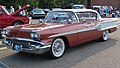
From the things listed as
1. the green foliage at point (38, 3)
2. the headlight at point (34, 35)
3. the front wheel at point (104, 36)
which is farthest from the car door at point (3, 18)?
the green foliage at point (38, 3)

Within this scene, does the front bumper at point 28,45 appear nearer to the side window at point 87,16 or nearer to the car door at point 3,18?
the side window at point 87,16

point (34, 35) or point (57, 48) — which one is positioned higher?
point (34, 35)

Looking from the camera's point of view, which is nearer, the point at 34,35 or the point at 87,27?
the point at 34,35

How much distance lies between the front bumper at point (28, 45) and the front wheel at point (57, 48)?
0.29m

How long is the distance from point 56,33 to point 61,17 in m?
1.23

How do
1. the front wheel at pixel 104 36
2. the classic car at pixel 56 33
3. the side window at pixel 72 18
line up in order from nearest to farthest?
the classic car at pixel 56 33
the side window at pixel 72 18
the front wheel at pixel 104 36

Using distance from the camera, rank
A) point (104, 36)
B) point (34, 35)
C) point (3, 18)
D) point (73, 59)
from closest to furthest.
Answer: point (34, 35) → point (73, 59) → point (104, 36) → point (3, 18)

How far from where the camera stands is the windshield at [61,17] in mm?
6801

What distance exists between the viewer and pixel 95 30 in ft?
24.9

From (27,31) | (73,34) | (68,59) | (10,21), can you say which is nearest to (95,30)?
(73,34)

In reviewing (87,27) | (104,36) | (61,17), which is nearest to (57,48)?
(61,17)

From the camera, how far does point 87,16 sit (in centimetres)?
770

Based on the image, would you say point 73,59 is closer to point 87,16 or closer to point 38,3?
point 87,16

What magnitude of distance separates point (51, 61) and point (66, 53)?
0.97 meters
